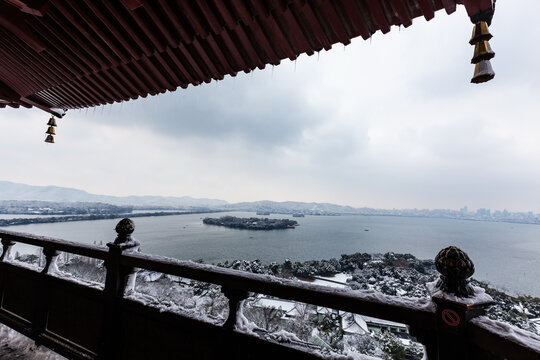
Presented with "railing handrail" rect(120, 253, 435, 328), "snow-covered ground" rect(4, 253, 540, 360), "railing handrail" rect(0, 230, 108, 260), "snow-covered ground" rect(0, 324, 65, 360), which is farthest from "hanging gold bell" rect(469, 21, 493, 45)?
"snow-covered ground" rect(0, 324, 65, 360)

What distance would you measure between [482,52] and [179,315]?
305cm

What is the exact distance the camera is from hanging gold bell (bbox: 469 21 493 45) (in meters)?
1.52

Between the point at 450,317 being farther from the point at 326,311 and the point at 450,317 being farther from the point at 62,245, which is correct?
the point at 326,311

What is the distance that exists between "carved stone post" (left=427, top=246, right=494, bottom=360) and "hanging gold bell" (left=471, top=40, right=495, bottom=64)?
1.55 meters

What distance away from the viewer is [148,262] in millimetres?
1932

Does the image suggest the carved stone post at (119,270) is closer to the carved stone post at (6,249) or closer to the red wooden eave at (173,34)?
the red wooden eave at (173,34)

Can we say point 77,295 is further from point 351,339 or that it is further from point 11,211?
point 11,211

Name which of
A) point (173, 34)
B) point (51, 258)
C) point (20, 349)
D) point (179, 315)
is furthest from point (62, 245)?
point (173, 34)

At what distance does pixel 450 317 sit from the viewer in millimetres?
988

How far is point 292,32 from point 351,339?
16942 mm

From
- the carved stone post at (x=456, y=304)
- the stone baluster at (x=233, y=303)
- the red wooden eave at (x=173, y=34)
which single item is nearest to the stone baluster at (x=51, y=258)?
the red wooden eave at (x=173, y=34)

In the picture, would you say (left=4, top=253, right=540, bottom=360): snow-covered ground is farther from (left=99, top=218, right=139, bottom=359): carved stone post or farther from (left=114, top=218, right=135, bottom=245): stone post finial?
(left=114, top=218, right=135, bottom=245): stone post finial

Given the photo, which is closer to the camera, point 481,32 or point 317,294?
point 317,294

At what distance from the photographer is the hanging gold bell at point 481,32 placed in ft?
4.98
